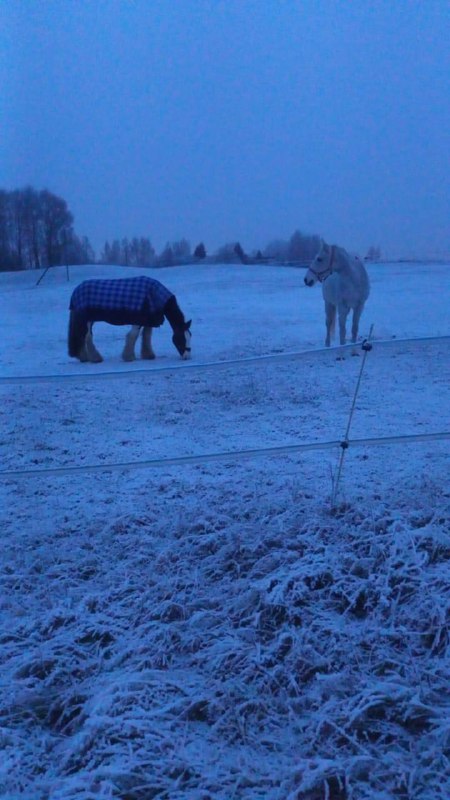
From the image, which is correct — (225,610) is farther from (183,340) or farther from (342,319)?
(342,319)

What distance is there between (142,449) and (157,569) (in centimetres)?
186

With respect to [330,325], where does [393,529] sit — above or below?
below

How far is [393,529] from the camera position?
341 centimetres

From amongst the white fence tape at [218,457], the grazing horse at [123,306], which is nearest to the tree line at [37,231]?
the grazing horse at [123,306]

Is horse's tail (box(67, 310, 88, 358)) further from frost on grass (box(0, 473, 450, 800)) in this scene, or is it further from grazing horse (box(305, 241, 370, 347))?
frost on grass (box(0, 473, 450, 800))

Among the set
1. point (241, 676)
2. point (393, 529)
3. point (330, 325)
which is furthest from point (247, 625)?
point (330, 325)

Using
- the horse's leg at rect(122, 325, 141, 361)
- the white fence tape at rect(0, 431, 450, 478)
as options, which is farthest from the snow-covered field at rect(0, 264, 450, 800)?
Answer: the horse's leg at rect(122, 325, 141, 361)

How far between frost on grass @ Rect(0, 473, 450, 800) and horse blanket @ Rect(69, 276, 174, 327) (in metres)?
5.55

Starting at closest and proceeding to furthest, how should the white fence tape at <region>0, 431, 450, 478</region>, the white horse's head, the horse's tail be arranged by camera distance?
the white fence tape at <region>0, 431, 450, 478</region>
the horse's tail
the white horse's head

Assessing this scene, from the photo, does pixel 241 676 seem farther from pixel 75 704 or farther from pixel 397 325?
pixel 397 325

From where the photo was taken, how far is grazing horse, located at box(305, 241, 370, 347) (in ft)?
30.6

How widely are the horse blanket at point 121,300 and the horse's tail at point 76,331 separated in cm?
9

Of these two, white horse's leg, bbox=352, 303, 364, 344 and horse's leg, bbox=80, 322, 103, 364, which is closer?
horse's leg, bbox=80, 322, 103, 364

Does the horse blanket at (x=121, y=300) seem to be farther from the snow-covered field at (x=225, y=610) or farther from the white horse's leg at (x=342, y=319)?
the snow-covered field at (x=225, y=610)
